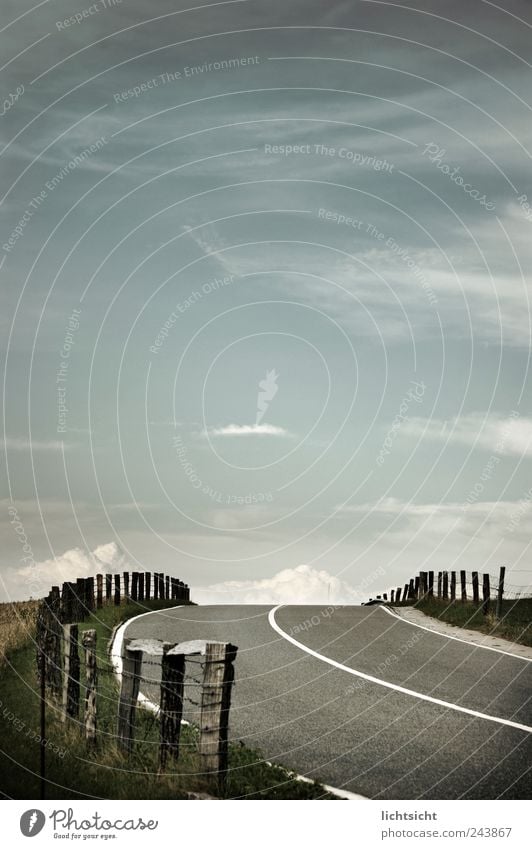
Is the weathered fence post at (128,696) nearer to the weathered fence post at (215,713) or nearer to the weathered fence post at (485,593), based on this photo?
the weathered fence post at (215,713)

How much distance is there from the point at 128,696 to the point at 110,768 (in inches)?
29.1

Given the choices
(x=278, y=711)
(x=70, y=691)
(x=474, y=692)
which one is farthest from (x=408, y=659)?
(x=70, y=691)

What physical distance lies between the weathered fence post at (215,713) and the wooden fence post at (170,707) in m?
0.55

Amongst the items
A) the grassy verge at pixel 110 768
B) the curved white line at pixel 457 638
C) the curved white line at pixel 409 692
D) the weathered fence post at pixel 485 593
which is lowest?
the grassy verge at pixel 110 768

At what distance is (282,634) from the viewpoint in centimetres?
2091

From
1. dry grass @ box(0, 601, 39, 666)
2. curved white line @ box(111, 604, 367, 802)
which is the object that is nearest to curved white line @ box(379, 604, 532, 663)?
curved white line @ box(111, 604, 367, 802)

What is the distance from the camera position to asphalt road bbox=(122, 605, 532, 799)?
30.1 ft

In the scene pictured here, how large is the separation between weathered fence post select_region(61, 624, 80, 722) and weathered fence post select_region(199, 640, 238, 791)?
3.38 meters

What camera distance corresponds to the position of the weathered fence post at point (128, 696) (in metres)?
9.61

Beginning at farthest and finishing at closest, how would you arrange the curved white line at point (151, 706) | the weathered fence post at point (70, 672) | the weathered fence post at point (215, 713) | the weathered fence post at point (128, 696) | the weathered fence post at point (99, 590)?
the weathered fence post at point (99, 590), the weathered fence post at point (70, 672), the weathered fence post at point (128, 696), the weathered fence post at point (215, 713), the curved white line at point (151, 706)

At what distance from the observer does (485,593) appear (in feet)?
87.8

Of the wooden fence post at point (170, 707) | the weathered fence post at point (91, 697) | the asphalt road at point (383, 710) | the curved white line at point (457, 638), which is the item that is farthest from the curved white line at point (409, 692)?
the weathered fence post at point (91, 697)
